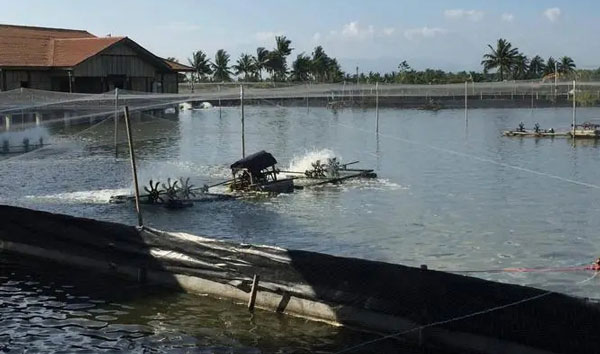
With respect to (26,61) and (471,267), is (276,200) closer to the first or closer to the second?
(471,267)

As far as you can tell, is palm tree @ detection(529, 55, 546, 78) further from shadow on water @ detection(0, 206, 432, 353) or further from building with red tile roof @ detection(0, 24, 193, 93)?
shadow on water @ detection(0, 206, 432, 353)

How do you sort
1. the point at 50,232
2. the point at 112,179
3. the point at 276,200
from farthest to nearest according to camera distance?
the point at 112,179
the point at 276,200
the point at 50,232

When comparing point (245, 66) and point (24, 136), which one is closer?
point (24, 136)

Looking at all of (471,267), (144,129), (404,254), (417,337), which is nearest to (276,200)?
(404,254)

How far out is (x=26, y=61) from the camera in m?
50.4

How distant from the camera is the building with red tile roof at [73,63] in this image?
5016 centimetres

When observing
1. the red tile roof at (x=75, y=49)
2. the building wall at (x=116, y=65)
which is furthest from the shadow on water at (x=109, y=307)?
the building wall at (x=116, y=65)

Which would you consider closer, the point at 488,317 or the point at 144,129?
the point at 488,317

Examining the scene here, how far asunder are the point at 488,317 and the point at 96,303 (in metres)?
6.46

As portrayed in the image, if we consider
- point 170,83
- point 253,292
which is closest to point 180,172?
point 253,292

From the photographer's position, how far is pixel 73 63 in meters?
51.1

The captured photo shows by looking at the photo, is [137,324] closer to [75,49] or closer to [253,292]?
[253,292]

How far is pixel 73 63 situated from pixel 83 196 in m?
28.9

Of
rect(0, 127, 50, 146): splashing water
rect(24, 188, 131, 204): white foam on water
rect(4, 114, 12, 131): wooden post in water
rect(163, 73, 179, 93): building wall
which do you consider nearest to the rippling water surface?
rect(24, 188, 131, 204): white foam on water
